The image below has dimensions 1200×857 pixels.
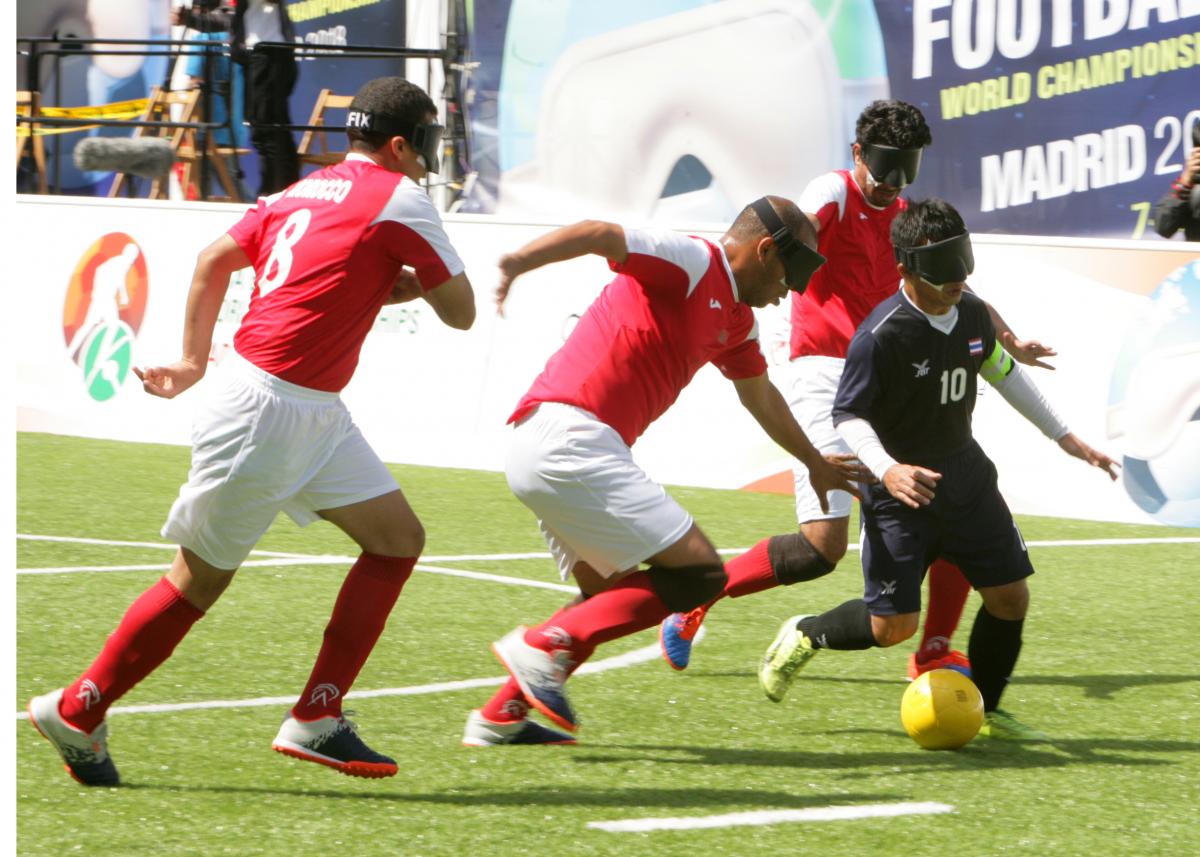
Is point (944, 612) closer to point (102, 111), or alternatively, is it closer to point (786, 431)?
point (786, 431)

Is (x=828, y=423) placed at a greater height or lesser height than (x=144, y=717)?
greater

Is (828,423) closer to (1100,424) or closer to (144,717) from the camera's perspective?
(144,717)

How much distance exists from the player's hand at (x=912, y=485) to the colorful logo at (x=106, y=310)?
8.92 m

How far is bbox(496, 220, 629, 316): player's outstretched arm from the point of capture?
516 cm

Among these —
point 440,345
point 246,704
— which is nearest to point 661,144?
point 440,345

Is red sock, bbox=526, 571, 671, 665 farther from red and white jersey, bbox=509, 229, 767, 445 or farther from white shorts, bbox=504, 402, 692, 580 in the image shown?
red and white jersey, bbox=509, 229, 767, 445

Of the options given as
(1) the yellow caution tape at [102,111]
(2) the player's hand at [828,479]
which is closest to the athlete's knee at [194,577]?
(2) the player's hand at [828,479]

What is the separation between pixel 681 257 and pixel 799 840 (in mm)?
1708

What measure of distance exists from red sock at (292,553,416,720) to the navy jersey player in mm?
1543

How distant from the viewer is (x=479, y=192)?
58.4 ft

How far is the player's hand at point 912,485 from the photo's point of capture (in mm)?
5582

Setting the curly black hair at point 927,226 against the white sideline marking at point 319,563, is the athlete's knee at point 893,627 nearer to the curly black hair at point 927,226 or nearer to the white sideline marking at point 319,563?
the curly black hair at point 927,226

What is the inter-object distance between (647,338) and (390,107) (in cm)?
102

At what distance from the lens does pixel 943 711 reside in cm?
591
